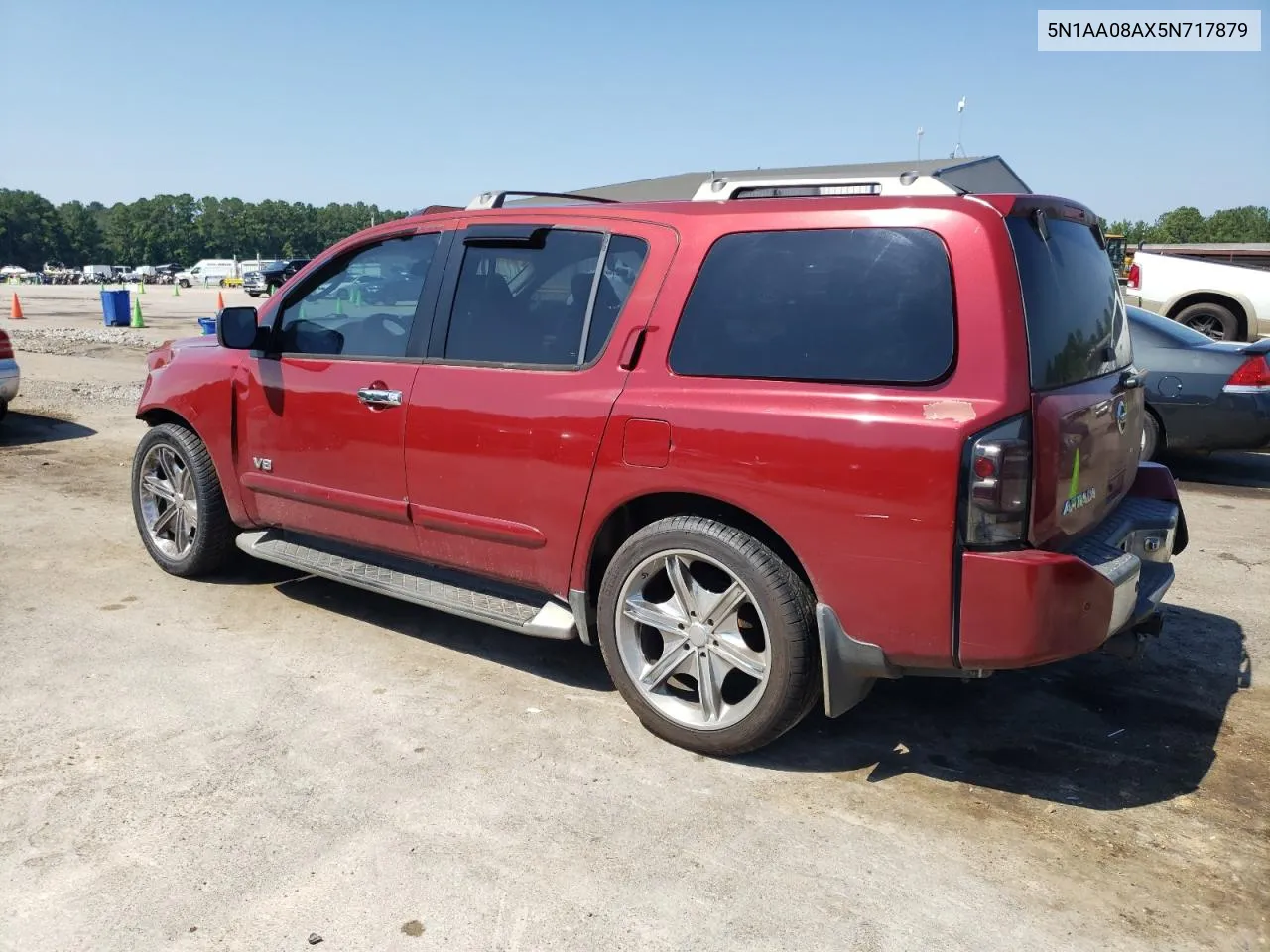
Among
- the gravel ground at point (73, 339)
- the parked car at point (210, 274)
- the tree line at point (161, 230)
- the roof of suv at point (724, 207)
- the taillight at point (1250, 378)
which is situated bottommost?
the taillight at point (1250, 378)

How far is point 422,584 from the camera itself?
423 centimetres

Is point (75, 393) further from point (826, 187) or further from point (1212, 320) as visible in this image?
point (1212, 320)

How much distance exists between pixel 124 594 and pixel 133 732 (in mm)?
1697

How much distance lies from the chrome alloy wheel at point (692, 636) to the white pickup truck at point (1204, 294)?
39.4 feet

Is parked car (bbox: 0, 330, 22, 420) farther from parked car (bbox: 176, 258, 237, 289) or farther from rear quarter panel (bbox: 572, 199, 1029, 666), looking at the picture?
parked car (bbox: 176, 258, 237, 289)

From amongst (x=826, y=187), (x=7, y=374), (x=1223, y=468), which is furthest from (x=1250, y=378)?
(x=7, y=374)

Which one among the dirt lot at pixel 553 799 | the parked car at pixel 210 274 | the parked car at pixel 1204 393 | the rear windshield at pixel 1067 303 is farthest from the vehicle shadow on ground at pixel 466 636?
the parked car at pixel 210 274

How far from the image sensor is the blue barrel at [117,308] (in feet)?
76.8

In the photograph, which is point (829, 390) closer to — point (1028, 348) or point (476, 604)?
point (1028, 348)

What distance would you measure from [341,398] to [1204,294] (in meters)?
12.7

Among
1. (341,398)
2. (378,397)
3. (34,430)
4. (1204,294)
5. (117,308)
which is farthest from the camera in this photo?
(117,308)

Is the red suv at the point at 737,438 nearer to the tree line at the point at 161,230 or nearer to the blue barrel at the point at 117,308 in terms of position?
the blue barrel at the point at 117,308

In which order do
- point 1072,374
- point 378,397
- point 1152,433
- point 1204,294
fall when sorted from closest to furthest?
point 1072,374 → point 378,397 → point 1152,433 → point 1204,294

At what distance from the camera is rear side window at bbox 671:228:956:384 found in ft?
9.90
